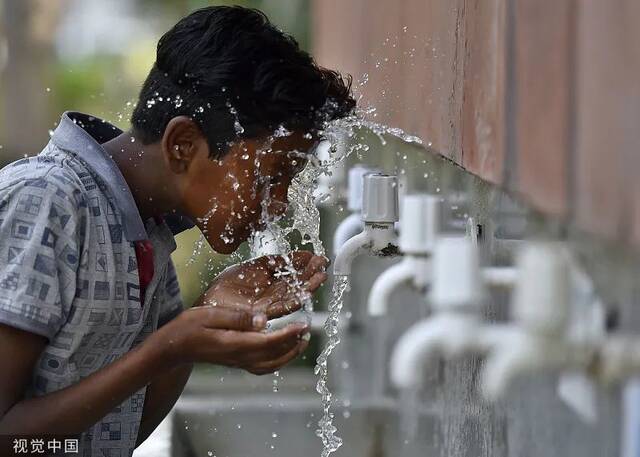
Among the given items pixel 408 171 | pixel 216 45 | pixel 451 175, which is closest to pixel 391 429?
pixel 408 171

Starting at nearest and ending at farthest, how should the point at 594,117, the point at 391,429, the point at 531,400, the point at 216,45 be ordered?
the point at 594,117 < the point at 531,400 < the point at 216,45 < the point at 391,429

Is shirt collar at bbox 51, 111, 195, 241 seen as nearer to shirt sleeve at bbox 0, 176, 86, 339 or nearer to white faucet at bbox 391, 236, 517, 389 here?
shirt sleeve at bbox 0, 176, 86, 339

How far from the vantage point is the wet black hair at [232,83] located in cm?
166

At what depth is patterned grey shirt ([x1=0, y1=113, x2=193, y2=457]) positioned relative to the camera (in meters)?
1.51

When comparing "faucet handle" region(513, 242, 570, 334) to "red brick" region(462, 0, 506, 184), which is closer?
"faucet handle" region(513, 242, 570, 334)

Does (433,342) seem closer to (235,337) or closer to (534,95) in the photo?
(534,95)

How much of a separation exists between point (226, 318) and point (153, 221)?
1.39 ft

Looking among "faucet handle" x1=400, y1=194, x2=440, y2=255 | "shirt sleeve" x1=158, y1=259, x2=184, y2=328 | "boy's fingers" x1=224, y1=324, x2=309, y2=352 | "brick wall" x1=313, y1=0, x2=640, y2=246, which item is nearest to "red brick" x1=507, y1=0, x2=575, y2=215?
"brick wall" x1=313, y1=0, x2=640, y2=246

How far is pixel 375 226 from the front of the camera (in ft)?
6.27

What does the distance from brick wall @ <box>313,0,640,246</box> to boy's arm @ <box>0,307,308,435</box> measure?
1.20 ft

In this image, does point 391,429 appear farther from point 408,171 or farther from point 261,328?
point 261,328

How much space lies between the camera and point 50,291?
152 cm

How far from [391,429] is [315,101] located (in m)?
1.16

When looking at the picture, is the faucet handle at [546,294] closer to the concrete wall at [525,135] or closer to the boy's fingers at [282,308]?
the concrete wall at [525,135]
